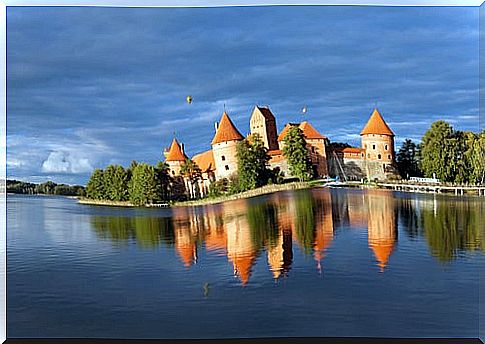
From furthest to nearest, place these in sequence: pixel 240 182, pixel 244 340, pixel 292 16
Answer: pixel 240 182, pixel 292 16, pixel 244 340

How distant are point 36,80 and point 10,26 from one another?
404mm

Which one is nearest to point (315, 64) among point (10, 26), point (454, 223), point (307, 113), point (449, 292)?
point (307, 113)

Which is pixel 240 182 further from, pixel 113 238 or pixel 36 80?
pixel 36 80

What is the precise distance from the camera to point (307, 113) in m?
4.32

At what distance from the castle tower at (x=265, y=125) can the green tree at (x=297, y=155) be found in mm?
99

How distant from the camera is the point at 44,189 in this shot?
4.34 meters

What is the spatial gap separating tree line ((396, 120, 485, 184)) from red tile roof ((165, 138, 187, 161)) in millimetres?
1624

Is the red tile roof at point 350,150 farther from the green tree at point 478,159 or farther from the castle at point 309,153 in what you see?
the green tree at point 478,159

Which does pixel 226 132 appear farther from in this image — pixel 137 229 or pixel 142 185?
pixel 137 229

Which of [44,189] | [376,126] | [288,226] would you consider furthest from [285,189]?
[44,189]

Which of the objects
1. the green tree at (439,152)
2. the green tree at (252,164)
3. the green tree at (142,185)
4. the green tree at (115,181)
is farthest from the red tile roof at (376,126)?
the green tree at (115,181)

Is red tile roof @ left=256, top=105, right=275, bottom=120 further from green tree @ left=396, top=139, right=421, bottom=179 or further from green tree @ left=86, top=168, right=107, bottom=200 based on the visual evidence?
green tree @ left=86, top=168, right=107, bottom=200

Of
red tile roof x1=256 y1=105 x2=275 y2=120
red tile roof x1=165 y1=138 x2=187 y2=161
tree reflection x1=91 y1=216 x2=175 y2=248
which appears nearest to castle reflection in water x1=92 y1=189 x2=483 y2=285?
tree reflection x1=91 y1=216 x2=175 y2=248

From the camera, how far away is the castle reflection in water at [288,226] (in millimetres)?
4152
